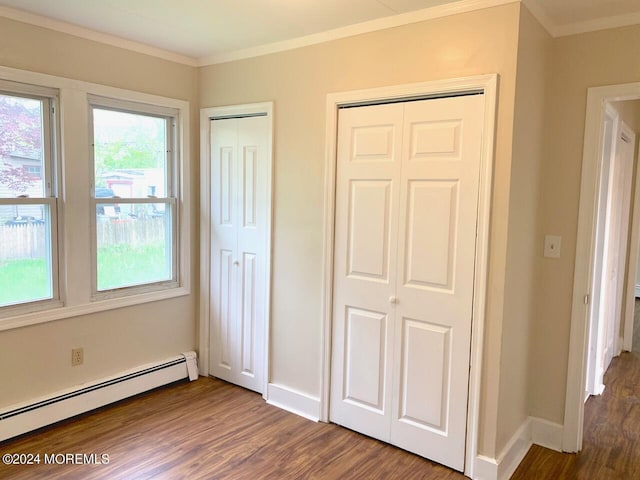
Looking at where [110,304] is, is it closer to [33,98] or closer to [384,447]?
[33,98]

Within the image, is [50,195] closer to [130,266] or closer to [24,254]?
[24,254]

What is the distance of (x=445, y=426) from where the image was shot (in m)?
2.59

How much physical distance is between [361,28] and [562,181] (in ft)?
4.74

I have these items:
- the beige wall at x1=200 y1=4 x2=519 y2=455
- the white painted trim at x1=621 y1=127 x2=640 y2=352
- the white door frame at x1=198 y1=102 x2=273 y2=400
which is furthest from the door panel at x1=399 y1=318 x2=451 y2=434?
the white painted trim at x1=621 y1=127 x2=640 y2=352

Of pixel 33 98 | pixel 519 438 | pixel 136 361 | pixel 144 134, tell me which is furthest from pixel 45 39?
pixel 519 438

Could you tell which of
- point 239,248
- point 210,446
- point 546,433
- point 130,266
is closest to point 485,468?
point 546,433

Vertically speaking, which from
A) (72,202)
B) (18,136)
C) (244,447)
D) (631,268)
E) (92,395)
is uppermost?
(18,136)

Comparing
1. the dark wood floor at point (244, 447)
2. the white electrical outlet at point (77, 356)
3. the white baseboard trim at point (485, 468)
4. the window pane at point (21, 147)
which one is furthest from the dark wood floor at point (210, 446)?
the window pane at point (21, 147)

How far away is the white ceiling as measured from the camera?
95.2 inches

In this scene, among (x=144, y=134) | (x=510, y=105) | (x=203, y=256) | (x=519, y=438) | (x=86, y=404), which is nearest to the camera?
(x=510, y=105)

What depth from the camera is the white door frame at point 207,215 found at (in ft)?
10.6

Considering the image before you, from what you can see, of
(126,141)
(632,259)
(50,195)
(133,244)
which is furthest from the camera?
(632,259)

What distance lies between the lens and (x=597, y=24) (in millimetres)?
2557

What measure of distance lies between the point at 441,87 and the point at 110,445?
2.70 metres
